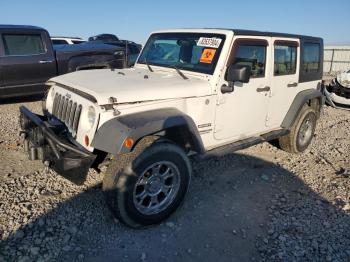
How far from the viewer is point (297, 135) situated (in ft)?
17.8

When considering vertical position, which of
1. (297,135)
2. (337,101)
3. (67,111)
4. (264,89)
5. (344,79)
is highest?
(264,89)

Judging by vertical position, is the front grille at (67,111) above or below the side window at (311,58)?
below

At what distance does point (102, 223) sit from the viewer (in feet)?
11.1

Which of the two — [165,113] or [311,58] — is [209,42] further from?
[311,58]

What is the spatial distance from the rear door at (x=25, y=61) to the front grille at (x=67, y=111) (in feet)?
13.8

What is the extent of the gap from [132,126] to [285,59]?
294 cm

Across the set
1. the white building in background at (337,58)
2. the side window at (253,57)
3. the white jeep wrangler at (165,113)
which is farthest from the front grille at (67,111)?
the white building in background at (337,58)

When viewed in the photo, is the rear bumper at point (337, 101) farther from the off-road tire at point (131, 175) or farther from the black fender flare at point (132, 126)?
the off-road tire at point (131, 175)

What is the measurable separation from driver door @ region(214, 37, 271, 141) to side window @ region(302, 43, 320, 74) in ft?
3.84

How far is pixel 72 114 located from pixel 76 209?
3.33 feet

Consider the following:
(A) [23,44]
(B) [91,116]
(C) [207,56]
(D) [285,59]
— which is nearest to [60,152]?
(B) [91,116]

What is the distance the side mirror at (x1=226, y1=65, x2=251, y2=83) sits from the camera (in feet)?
12.0

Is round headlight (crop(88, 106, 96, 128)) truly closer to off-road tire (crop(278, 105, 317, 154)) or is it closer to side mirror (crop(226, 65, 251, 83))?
side mirror (crop(226, 65, 251, 83))

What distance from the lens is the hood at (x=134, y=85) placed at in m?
3.16
